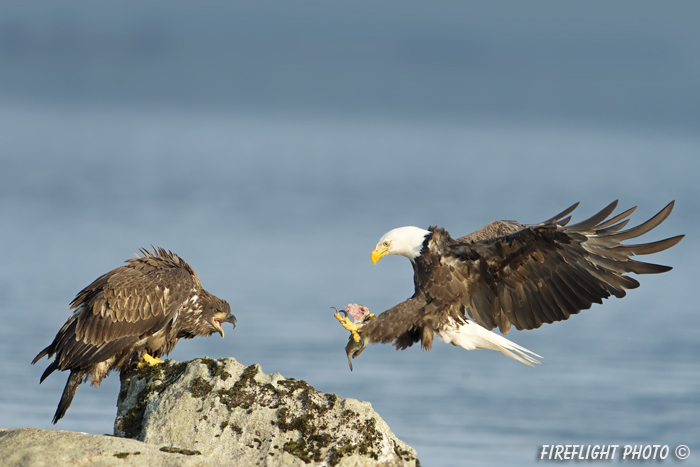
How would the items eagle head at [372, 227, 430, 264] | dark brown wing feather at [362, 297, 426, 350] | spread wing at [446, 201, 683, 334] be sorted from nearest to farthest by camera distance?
spread wing at [446, 201, 683, 334]
dark brown wing feather at [362, 297, 426, 350]
eagle head at [372, 227, 430, 264]

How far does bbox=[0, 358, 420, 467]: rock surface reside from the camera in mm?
4508

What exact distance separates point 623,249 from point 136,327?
5.42 meters

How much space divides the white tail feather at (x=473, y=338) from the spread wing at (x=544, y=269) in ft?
0.52

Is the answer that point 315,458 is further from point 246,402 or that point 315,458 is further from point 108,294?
point 108,294

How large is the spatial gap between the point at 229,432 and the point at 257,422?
23cm

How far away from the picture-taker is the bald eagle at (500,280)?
22.3 feet

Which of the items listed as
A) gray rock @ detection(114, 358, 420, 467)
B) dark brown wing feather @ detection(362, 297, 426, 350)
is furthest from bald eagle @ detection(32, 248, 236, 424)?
dark brown wing feather @ detection(362, 297, 426, 350)

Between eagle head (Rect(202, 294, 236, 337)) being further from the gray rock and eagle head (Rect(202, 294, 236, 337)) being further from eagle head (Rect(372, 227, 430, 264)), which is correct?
the gray rock

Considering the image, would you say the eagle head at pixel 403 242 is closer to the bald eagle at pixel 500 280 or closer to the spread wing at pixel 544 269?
the bald eagle at pixel 500 280

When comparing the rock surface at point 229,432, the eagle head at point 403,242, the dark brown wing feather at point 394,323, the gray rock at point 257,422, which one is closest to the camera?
the rock surface at point 229,432

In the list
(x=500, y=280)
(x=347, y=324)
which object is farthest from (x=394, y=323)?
(x=500, y=280)

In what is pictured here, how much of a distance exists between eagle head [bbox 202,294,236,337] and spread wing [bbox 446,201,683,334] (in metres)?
2.73

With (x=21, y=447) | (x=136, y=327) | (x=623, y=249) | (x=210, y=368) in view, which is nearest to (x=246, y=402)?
(x=210, y=368)

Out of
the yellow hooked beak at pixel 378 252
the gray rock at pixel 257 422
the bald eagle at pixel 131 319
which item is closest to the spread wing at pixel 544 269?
the yellow hooked beak at pixel 378 252
